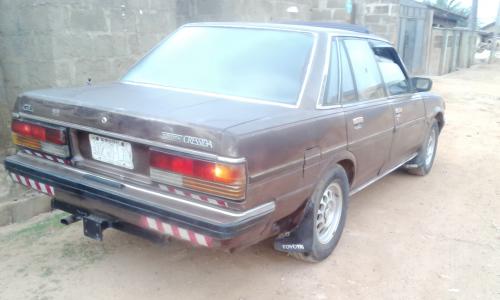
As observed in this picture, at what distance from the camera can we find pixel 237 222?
8.23 ft

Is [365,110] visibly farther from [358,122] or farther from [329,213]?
[329,213]

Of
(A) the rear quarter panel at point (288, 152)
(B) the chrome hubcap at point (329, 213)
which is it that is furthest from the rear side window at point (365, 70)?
(B) the chrome hubcap at point (329, 213)

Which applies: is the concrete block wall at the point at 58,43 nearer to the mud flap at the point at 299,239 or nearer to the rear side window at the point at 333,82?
the rear side window at the point at 333,82

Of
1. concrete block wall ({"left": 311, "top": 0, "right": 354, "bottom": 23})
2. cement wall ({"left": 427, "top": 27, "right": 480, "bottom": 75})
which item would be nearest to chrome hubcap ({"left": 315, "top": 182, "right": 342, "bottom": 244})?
concrete block wall ({"left": 311, "top": 0, "right": 354, "bottom": 23})

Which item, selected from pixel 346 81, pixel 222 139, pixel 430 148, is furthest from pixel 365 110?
pixel 430 148

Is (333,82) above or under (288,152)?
above

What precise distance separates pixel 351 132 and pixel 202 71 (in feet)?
4.01

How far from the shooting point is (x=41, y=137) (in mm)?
3166

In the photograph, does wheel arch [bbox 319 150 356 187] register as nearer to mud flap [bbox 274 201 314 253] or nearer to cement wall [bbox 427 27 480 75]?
mud flap [bbox 274 201 314 253]

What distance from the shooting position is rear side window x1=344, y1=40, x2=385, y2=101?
3.90m

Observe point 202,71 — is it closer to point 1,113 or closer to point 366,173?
point 366,173

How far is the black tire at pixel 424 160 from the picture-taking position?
224 inches

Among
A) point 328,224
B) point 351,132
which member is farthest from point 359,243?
point 351,132

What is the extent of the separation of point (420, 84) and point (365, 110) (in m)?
1.58
